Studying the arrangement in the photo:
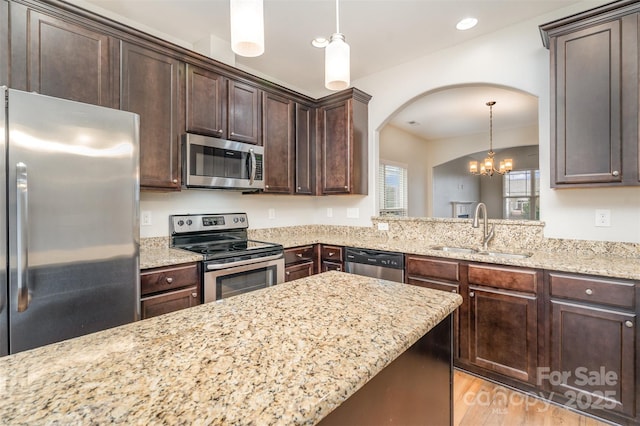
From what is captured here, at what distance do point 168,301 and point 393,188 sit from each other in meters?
4.61

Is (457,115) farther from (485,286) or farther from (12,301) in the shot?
(12,301)

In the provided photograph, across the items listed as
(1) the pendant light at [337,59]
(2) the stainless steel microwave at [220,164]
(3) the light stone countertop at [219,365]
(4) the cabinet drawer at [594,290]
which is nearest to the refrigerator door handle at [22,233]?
(3) the light stone countertop at [219,365]

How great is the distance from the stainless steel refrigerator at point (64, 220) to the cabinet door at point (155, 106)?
1.67 feet

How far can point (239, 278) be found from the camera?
8.00 feet

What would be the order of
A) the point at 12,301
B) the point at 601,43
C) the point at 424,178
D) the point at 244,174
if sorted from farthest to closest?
the point at 424,178
the point at 244,174
the point at 601,43
the point at 12,301

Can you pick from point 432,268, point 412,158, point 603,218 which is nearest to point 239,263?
point 432,268

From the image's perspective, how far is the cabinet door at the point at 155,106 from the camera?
2.22 m

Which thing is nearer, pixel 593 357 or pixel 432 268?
pixel 593 357

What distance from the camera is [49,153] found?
154 cm

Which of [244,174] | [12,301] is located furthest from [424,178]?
[12,301]

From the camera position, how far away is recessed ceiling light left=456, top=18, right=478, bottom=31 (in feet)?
8.51

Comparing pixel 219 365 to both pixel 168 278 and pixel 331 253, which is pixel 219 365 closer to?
pixel 168 278

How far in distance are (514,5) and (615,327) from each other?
234 centimetres

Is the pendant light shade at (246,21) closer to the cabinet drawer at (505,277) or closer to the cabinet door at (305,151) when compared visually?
the cabinet drawer at (505,277)
